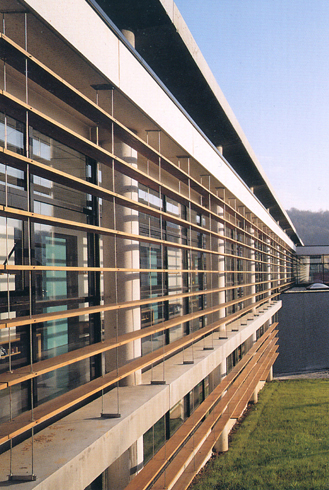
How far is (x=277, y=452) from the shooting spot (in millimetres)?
11594

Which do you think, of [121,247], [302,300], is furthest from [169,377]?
[302,300]

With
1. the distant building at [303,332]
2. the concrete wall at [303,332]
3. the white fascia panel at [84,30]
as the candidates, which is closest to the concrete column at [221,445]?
the white fascia panel at [84,30]

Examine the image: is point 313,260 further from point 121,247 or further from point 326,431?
point 121,247

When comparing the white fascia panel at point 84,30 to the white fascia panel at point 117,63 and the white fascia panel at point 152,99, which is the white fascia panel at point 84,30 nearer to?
the white fascia panel at point 117,63

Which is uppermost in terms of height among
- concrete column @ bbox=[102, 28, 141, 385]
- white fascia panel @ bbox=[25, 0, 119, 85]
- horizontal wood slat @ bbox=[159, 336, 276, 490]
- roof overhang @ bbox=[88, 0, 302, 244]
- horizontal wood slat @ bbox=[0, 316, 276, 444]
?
roof overhang @ bbox=[88, 0, 302, 244]

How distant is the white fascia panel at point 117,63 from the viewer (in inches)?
156

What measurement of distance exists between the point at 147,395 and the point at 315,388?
54.5 ft

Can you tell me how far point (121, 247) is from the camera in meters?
6.33

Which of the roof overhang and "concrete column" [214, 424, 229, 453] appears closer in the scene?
the roof overhang

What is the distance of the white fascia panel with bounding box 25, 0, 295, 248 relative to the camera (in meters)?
3.96

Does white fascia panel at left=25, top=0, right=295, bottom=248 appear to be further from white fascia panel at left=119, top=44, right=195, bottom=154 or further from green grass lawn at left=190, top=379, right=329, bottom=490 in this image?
green grass lawn at left=190, top=379, right=329, bottom=490

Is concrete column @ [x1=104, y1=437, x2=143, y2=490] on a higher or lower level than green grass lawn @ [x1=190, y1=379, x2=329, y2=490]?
higher

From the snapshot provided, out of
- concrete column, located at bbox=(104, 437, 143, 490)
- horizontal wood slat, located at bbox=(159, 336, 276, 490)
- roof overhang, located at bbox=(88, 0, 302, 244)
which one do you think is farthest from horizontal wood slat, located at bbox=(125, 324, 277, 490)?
roof overhang, located at bbox=(88, 0, 302, 244)

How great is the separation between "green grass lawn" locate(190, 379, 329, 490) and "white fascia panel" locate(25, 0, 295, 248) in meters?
6.34
